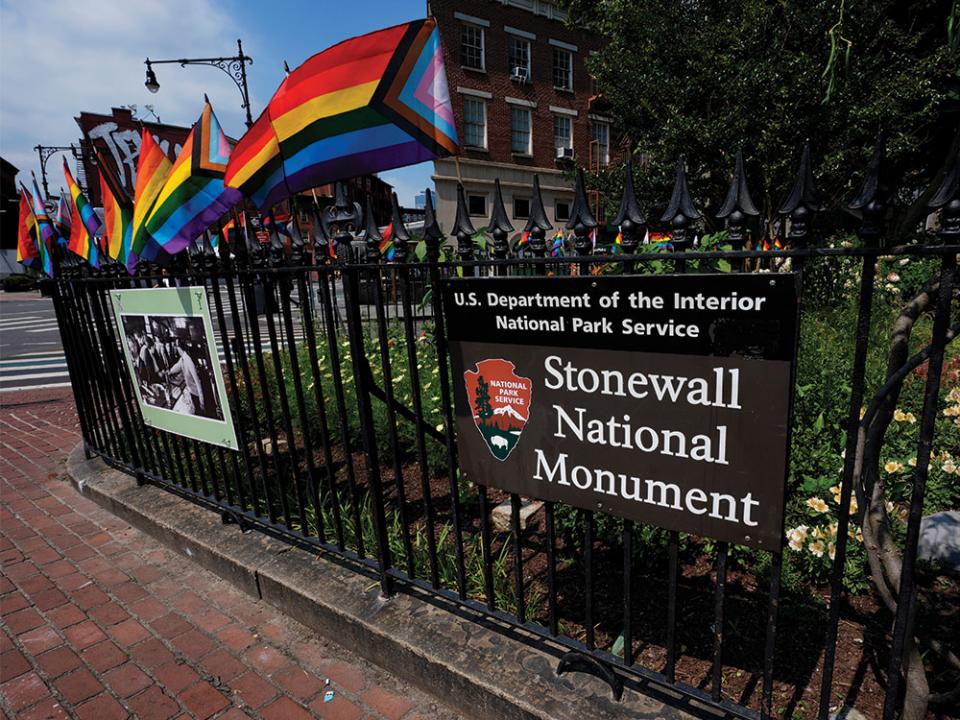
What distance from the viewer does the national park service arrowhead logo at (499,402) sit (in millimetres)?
1941

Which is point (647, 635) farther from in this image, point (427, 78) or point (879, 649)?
point (427, 78)

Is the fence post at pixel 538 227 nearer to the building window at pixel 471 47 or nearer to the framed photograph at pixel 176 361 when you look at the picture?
the framed photograph at pixel 176 361

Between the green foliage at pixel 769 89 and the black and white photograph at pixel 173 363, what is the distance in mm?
9597

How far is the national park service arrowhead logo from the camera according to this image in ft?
6.37

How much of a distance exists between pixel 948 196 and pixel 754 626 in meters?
1.76

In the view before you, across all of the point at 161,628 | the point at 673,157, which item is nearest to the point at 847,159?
the point at 673,157

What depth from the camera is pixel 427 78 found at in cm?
204

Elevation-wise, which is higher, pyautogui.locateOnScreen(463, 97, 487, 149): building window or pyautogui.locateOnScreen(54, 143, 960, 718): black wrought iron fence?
pyautogui.locateOnScreen(463, 97, 487, 149): building window

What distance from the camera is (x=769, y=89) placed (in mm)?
10891

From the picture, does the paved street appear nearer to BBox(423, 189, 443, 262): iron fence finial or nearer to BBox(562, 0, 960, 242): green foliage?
BBox(423, 189, 443, 262): iron fence finial

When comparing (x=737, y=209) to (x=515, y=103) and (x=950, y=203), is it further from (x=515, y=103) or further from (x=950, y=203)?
(x=515, y=103)

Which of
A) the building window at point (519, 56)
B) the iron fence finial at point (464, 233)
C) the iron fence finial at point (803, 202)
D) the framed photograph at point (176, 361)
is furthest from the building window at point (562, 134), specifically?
the iron fence finial at point (803, 202)

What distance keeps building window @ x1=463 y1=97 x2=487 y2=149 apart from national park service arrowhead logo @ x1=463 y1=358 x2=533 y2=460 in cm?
2288

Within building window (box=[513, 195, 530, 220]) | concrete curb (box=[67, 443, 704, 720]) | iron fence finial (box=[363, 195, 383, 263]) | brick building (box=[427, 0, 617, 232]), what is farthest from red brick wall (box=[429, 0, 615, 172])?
iron fence finial (box=[363, 195, 383, 263])
